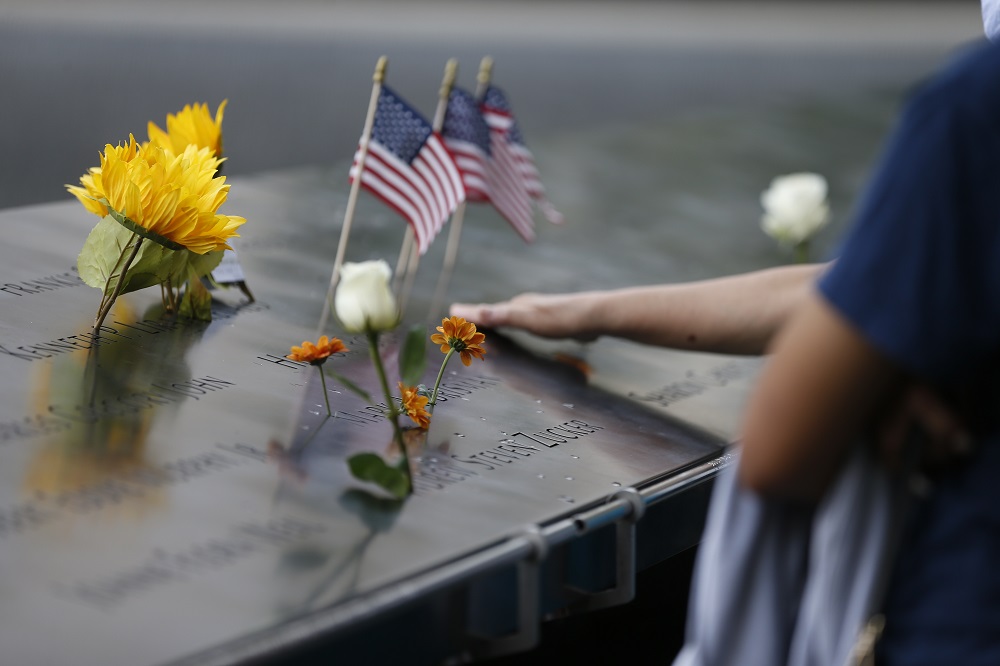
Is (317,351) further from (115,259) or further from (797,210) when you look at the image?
(797,210)

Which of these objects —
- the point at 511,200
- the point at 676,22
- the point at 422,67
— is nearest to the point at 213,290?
the point at 511,200

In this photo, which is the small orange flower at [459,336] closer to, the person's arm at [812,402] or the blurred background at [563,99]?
the blurred background at [563,99]

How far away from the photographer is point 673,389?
2402 mm

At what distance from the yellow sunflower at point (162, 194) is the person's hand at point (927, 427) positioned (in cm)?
130

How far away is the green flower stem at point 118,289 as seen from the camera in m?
2.09

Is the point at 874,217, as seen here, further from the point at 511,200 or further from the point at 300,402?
the point at 511,200

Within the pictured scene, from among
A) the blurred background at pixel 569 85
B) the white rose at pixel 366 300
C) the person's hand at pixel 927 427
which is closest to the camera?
the person's hand at pixel 927 427

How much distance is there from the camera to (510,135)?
3.07 metres

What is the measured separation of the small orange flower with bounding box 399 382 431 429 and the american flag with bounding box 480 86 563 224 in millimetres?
1180

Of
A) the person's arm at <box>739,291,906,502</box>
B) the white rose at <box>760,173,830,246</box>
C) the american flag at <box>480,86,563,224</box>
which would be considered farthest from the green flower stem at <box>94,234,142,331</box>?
the white rose at <box>760,173,830,246</box>

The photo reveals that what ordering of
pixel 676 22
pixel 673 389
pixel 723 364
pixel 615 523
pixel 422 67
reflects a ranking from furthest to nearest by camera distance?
pixel 676 22 → pixel 422 67 → pixel 723 364 → pixel 673 389 → pixel 615 523

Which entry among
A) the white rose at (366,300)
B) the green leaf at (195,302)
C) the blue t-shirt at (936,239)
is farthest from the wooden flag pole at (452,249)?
the blue t-shirt at (936,239)

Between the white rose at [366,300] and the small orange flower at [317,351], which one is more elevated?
the white rose at [366,300]

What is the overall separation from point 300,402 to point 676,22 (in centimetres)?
1357
